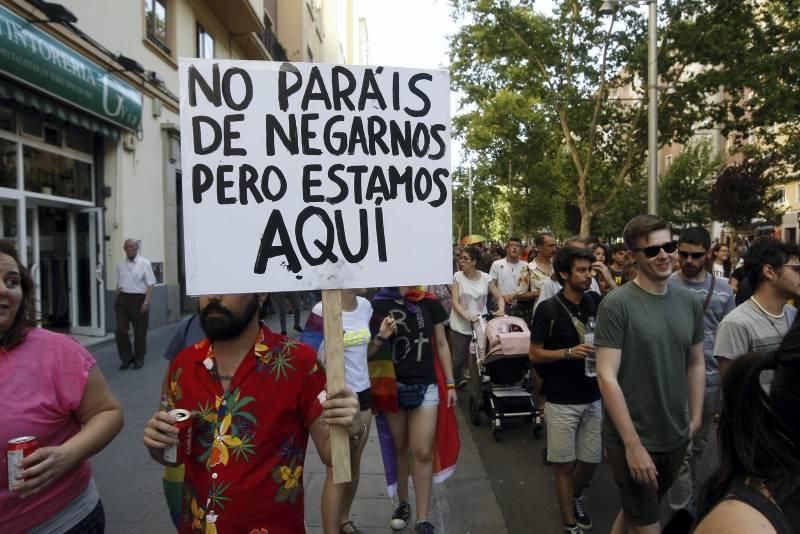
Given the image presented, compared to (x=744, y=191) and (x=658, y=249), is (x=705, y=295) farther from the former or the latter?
(x=744, y=191)

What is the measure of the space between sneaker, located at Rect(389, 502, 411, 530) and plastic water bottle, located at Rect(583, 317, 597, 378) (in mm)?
1549

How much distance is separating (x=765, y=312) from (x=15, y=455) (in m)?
3.75

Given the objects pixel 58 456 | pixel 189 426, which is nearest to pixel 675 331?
pixel 189 426

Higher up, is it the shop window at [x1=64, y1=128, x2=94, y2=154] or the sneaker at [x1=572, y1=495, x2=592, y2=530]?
the shop window at [x1=64, y1=128, x2=94, y2=154]

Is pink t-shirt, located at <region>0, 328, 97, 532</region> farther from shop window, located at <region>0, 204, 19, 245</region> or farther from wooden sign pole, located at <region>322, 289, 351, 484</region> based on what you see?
shop window, located at <region>0, 204, 19, 245</region>

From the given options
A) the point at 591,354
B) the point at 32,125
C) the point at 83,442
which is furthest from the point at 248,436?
the point at 32,125

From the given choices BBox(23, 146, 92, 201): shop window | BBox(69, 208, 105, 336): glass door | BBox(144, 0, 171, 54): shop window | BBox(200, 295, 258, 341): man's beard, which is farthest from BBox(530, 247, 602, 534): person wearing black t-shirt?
BBox(144, 0, 171, 54): shop window

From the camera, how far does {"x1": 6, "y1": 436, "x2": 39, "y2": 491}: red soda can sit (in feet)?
6.28

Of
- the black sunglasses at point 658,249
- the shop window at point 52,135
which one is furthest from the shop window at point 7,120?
the black sunglasses at point 658,249

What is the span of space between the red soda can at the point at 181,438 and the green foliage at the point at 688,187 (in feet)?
116

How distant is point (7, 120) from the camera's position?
873 cm

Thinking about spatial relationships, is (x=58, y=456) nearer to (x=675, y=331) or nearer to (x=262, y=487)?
(x=262, y=487)

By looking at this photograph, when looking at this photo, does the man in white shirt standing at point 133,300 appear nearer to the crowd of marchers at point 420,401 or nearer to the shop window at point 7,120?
the shop window at point 7,120

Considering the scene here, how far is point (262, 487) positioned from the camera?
83.4 inches
